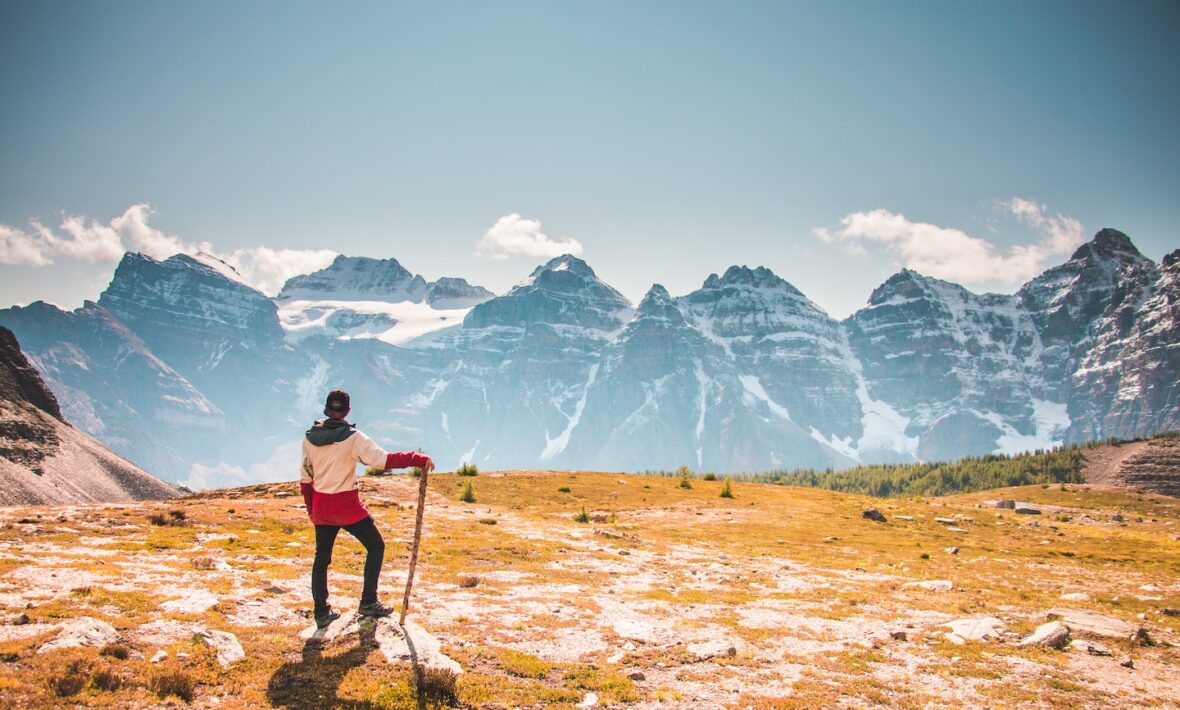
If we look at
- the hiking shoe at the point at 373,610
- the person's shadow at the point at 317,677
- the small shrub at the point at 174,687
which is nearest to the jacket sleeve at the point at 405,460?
the hiking shoe at the point at 373,610

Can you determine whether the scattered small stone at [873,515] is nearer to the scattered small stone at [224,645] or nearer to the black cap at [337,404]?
the black cap at [337,404]

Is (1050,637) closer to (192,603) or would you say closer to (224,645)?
(224,645)

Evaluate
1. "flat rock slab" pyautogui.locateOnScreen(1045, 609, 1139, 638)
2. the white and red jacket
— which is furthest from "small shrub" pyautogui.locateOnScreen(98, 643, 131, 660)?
"flat rock slab" pyautogui.locateOnScreen(1045, 609, 1139, 638)

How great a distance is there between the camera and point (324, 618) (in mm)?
12656

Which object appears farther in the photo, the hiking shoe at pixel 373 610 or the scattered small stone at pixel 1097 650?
the scattered small stone at pixel 1097 650

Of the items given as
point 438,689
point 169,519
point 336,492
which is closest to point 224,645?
point 336,492

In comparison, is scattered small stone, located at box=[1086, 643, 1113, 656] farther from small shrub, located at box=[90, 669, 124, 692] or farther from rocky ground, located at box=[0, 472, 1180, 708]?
small shrub, located at box=[90, 669, 124, 692]

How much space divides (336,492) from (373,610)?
2.68 m

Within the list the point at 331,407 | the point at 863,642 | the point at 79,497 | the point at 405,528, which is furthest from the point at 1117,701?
the point at 79,497

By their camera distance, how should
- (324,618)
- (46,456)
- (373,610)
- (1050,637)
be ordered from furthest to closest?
1. (46,456)
2. (1050,637)
3. (373,610)
4. (324,618)

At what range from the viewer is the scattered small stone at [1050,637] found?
15547 millimetres

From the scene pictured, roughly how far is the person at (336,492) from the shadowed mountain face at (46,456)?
98139 millimetres

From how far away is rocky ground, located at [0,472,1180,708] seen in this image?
1018 centimetres

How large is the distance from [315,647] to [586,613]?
23.6ft
